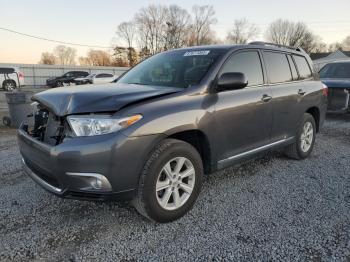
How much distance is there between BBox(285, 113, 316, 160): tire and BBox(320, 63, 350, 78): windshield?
17.8ft

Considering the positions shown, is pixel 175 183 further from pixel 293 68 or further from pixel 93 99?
pixel 293 68

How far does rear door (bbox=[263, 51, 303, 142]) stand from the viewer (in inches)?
160

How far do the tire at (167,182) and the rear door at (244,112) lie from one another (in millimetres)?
461

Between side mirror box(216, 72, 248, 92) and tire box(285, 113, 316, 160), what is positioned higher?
side mirror box(216, 72, 248, 92)

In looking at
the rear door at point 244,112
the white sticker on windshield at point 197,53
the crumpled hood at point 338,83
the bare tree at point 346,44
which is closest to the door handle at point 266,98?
the rear door at point 244,112

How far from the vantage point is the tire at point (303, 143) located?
4754 millimetres

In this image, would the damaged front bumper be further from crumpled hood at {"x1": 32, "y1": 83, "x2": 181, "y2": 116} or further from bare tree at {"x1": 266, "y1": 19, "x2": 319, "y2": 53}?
bare tree at {"x1": 266, "y1": 19, "x2": 319, "y2": 53}

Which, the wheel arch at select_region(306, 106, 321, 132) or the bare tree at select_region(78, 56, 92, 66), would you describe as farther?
the bare tree at select_region(78, 56, 92, 66)

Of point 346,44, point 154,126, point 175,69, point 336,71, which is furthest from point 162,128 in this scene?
point 346,44

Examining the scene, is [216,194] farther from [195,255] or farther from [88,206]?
[88,206]

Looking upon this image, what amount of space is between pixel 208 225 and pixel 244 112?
1365mm

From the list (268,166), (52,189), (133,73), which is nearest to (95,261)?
(52,189)

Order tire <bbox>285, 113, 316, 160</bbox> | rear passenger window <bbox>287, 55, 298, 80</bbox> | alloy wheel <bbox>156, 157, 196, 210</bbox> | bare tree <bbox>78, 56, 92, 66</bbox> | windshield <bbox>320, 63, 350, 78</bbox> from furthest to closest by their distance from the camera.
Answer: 1. bare tree <bbox>78, 56, 92, 66</bbox>
2. windshield <bbox>320, 63, 350, 78</bbox>
3. tire <bbox>285, 113, 316, 160</bbox>
4. rear passenger window <bbox>287, 55, 298, 80</bbox>
5. alloy wheel <bbox>156, 157, 196, 210</bbox>

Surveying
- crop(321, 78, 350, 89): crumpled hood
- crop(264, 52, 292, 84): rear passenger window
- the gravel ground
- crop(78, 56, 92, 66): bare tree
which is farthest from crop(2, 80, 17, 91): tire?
crop(78, 56, 92, 66): bare tree
